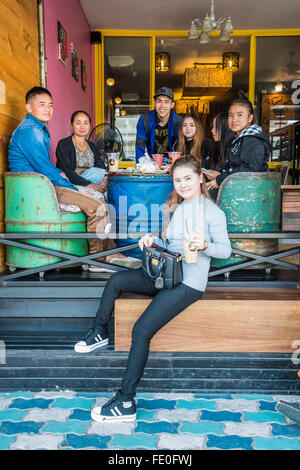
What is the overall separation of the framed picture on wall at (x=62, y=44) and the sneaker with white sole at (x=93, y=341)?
3.30 m

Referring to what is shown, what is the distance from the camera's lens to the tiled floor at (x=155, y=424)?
1662mm

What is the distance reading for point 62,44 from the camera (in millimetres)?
4348

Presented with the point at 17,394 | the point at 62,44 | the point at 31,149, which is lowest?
the point at 17,394

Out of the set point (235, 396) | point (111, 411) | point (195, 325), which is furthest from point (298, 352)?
point (111, 411)

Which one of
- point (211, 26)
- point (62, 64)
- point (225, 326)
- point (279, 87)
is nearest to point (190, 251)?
point (225, 326)

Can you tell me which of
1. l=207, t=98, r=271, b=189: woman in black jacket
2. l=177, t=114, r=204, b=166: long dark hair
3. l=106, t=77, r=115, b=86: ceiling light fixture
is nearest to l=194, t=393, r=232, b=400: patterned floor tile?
l=207, t=98, r=271, b=189: woman in black jacket

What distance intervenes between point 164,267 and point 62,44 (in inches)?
137

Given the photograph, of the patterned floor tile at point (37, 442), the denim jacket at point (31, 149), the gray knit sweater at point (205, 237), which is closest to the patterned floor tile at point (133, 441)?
the patterned floor tile at point (37, 442)

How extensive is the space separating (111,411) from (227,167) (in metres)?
1.90

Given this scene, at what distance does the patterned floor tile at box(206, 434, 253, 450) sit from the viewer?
1638 millimetres

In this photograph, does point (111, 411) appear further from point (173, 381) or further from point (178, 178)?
point (178, 178)

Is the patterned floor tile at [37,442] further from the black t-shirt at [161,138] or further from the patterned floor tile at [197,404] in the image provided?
the black t-shirt at [161,138]

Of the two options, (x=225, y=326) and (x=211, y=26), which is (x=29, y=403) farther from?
(x=211, y=26)

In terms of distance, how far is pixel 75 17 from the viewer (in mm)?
5141
